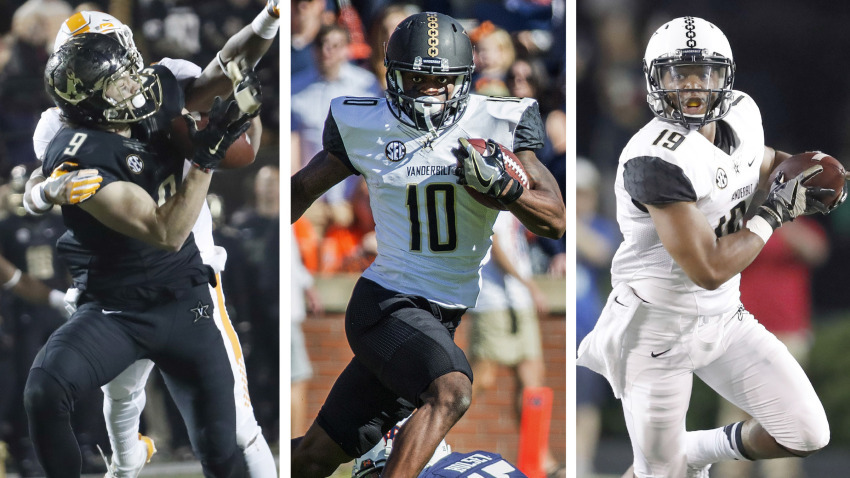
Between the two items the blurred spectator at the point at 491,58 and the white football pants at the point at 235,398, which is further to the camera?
the blurred spectator at the point at 491,58

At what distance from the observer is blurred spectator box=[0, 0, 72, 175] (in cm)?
347

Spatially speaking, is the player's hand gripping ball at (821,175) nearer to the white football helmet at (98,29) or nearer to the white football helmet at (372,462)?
the white football helmet at (372,462)

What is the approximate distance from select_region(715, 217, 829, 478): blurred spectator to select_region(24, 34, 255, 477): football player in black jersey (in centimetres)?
173

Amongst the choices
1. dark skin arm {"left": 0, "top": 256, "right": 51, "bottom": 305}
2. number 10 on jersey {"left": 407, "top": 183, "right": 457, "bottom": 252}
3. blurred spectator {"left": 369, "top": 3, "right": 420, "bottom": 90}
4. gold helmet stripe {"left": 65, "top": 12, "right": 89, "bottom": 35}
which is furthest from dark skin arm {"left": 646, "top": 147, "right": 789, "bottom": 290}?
dark skin arm {"left": 0, "top": 256, "right": 51, "bottom": 305}

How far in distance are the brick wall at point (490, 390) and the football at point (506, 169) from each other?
0.64 metres

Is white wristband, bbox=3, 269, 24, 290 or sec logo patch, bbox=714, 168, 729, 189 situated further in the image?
white wristband, bbox=3, 269, 24, 290

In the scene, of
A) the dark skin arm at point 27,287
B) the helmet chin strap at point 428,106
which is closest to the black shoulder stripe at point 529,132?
the helmet chin strap at point 428,106

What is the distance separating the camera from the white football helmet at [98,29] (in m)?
3.39

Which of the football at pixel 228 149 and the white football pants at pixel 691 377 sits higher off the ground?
the football at pixel 228 149

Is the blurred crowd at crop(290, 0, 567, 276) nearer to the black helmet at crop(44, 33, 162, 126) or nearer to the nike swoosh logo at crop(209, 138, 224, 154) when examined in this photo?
the nike swoosh logo at crop(209, 138, 224, 154)

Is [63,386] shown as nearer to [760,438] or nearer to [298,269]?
[298,269]

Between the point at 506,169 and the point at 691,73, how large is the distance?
0.76m

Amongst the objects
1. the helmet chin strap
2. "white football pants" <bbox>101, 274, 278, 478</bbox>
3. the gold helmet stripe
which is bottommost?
"white football pants" <bbox>101, 274, 278, 478</bbox>

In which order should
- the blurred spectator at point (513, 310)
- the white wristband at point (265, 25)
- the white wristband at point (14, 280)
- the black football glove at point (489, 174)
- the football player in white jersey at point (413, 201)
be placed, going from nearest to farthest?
the black football glove at point (489, 174), the football player in white jersey at point (413, 201), the white wristband at point (265, 25), the white wristband at point (14, 280), the blurred spectator at point (513, 310)
